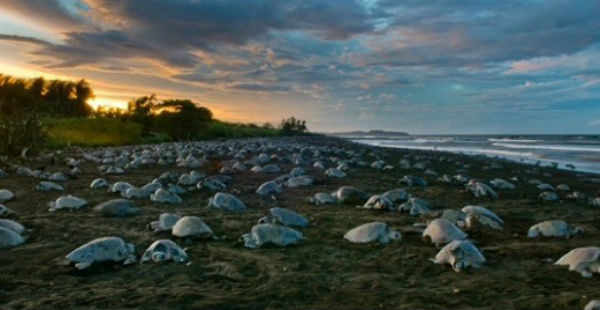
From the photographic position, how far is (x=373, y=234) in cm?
489

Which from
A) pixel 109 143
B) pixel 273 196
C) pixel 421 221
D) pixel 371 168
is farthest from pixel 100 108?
pixel 421 221

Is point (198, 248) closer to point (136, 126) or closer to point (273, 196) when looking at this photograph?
point (273, 196)

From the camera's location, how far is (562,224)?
534cm

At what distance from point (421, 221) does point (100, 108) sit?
39090 mm

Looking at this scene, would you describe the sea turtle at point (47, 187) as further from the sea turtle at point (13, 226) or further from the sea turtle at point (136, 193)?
the sea turtle at point (13, 226)

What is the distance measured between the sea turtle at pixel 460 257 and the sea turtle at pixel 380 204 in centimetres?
250

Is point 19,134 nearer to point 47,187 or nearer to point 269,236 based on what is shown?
point 47,187

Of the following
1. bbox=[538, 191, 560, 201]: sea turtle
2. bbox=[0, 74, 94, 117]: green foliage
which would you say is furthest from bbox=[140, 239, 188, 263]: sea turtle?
bbox=[0, 74, 94, 117]: green foliage

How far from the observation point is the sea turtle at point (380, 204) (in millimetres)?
6695

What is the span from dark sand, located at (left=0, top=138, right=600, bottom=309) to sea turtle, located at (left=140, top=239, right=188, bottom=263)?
101 millimetres

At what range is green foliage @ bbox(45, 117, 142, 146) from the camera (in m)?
27.1

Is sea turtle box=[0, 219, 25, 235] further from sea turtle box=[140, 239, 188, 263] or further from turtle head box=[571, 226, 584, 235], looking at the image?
turtle head box=[571, 226, 584, 235]

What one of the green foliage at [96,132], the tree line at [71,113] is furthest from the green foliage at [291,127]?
the green foliage at [96,132]

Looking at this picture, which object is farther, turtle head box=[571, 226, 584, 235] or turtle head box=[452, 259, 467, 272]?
turtle head box=[571, 226, 584, 235]
